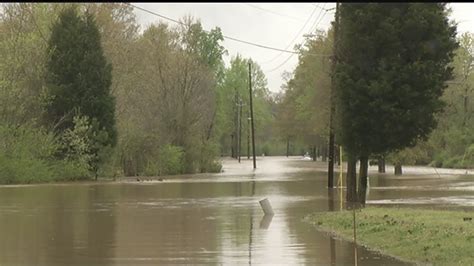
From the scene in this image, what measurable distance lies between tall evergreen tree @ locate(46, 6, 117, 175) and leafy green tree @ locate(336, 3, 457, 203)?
87.9 feet

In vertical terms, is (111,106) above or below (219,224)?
above

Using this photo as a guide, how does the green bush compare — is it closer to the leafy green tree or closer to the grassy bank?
the leafy green tree

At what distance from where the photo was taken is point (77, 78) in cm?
4706

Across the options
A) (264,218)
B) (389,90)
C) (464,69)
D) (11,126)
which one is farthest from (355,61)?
(464,69)

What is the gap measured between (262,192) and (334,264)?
21.8 m

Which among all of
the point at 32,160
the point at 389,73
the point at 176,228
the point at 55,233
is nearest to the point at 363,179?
the point at 389,73

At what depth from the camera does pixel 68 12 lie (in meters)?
48.1

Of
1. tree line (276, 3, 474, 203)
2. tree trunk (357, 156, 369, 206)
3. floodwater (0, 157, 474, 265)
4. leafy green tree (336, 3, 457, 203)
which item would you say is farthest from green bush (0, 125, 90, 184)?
leafy green tree (336, 3, 457, 203)

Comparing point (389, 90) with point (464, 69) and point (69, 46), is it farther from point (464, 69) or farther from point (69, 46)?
point (464, 69)

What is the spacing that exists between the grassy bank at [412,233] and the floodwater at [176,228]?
1.74 feet

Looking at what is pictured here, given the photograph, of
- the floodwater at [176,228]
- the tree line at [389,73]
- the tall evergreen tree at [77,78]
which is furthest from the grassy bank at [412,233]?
the tall evergreen tree at [77,78]

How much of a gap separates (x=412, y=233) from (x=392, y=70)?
847cm

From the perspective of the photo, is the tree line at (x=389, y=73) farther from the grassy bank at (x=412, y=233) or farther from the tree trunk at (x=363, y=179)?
the grassy bank at (x=412, y=233)

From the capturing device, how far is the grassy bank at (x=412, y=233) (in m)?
13.0
